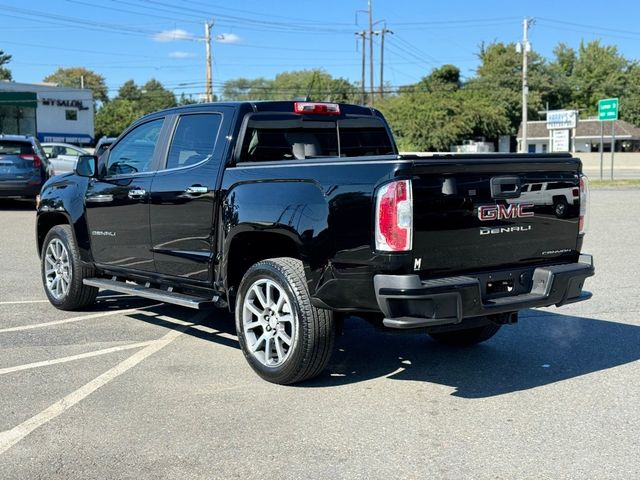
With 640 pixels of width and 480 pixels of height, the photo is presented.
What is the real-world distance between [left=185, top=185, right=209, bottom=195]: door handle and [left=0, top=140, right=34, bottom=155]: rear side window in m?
13.4

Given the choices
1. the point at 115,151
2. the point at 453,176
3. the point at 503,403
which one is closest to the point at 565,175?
the point at 453,176

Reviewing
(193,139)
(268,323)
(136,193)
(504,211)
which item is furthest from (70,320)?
(504,211)

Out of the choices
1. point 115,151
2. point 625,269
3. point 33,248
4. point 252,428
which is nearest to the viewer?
point 252,428

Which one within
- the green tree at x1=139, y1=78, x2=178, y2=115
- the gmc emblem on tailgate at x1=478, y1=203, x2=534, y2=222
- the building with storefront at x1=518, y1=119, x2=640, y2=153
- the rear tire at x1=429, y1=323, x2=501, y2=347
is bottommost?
the rear tire at x1=429, y1=323, x2=501, y2=347

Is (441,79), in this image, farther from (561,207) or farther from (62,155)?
(561,207)

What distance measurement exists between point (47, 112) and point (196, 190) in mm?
60782

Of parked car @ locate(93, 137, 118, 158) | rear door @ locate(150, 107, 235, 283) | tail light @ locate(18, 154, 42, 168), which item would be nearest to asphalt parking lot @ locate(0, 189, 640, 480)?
rear door @ locate(150, 107, 235, 283)

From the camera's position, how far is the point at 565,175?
17.3 ft

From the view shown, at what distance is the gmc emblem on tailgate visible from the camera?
474cm

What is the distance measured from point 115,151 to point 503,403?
432cm

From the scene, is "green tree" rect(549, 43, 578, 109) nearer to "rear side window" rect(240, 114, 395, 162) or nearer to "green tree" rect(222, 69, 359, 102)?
"green tree" rect(222, 69, 359, 102)

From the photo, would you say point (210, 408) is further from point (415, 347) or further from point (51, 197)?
point (51, 197)

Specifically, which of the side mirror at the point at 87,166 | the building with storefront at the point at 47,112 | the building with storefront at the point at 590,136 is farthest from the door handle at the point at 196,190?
the building with storefront at the point at 590,136

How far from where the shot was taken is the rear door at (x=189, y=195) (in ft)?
18.6
